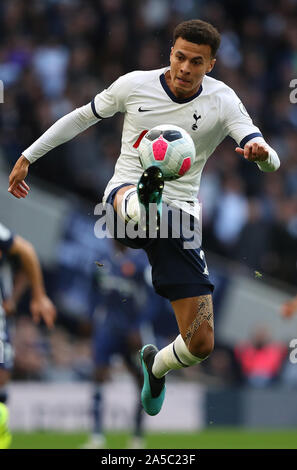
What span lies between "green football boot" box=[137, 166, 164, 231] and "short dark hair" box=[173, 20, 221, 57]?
973 millimetres

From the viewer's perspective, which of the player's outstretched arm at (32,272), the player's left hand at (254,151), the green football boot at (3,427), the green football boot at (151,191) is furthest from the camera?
the player's outstretched arm at (32,272)

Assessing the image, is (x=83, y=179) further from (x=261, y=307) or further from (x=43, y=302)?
(x=43, y=302)

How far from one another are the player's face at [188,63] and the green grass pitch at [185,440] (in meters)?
4.89

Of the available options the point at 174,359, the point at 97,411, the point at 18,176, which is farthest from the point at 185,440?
the point at 18,176

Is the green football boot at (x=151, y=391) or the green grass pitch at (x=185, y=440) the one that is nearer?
the green football boot at (x=151, y=391)

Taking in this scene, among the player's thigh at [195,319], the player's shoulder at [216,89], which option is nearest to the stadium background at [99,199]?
the player's thigh at [195,319]

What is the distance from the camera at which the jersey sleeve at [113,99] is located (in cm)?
653

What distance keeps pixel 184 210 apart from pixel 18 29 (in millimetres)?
8135

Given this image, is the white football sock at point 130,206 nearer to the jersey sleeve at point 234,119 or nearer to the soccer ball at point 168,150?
the soccer ball at point 168,150

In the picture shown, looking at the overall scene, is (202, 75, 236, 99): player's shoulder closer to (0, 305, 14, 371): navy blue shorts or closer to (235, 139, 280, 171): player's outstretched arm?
(235, 139, 280, 171): player's outstretched arm

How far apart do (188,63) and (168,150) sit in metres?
0.67

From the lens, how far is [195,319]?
6375mm

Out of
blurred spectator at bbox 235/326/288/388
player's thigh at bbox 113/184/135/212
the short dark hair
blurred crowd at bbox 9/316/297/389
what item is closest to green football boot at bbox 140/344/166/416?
player's thigh at bbox 113/184/135/212
